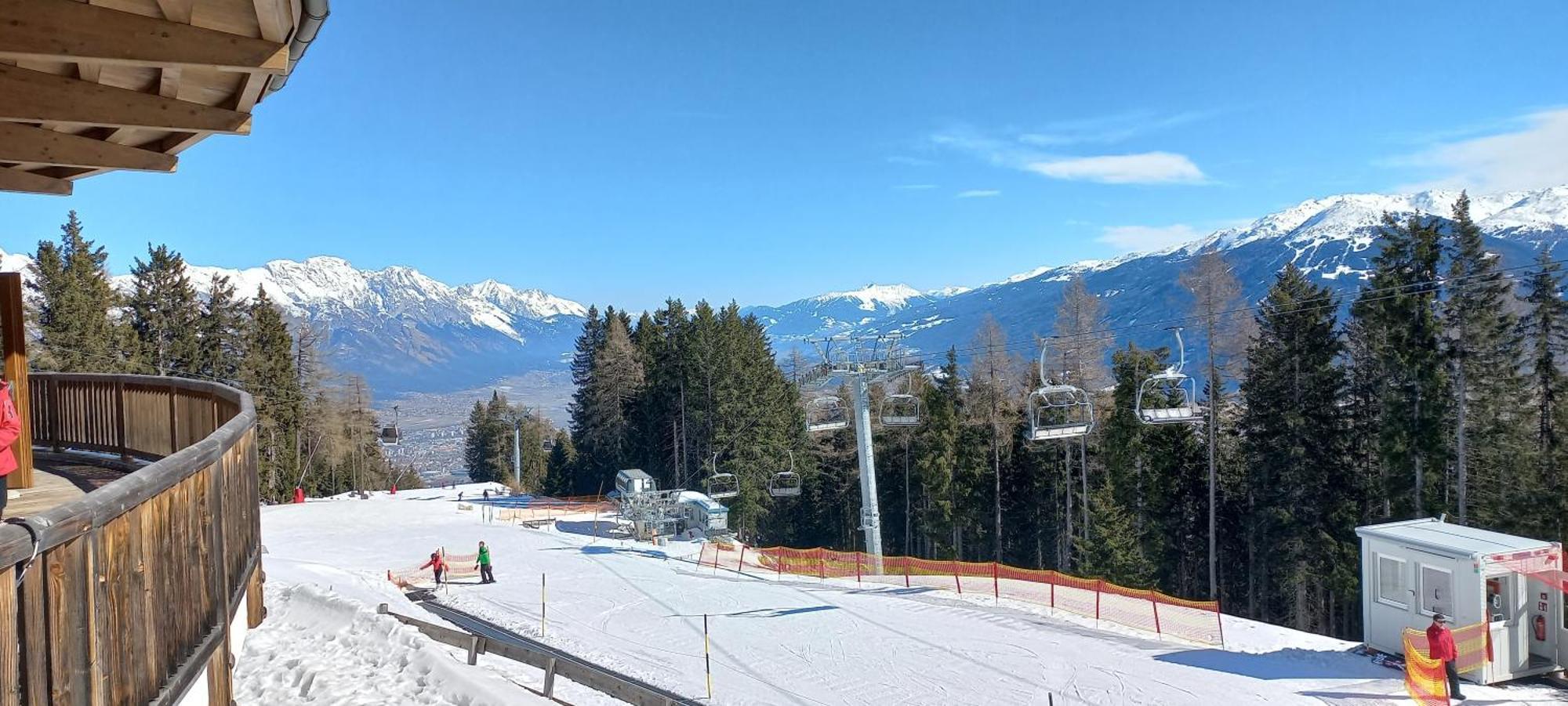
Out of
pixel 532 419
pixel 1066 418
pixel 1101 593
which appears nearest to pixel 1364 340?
pixel 1066 418

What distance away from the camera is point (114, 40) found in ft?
15.8

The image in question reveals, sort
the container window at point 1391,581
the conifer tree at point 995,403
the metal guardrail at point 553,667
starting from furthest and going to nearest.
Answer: the conifer tree at point 995,403, the container window at point 1391,581, the metal guardrail at point 553,667

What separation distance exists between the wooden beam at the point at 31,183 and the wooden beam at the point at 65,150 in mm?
1744

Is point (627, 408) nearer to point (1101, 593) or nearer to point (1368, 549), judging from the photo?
point (1101, 593)

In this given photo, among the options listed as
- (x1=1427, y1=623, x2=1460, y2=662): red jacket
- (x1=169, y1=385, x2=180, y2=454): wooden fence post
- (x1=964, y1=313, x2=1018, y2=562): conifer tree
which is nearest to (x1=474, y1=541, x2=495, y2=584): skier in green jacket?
(x1=169, y1=385, x2=180, y2=454): wooden fence post

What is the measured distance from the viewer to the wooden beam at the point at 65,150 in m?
6.93

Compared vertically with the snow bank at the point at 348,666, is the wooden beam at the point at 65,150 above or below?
above

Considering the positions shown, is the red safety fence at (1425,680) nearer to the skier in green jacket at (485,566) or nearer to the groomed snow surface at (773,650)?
the groomed snow surface at (773,650)

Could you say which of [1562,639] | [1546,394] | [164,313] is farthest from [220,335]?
[1546,394]

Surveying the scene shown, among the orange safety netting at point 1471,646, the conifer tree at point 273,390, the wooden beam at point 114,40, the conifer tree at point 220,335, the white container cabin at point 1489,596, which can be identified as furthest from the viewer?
Result: the conifer tree at point 273,390

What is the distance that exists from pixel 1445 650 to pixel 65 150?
17.6 m

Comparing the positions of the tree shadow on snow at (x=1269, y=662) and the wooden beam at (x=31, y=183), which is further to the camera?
the tree shadow on snow at (x=1269, y=662)

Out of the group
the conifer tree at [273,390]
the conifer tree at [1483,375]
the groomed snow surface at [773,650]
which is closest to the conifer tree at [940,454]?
the conifer tree at [1483,375]

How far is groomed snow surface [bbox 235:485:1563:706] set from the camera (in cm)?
867
